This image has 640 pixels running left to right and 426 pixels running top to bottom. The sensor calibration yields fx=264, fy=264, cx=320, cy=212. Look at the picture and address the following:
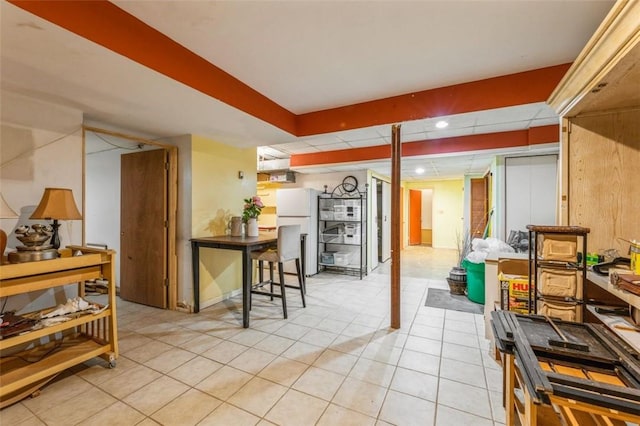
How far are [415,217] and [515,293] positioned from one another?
7.59 m

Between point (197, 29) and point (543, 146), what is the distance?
4.10m

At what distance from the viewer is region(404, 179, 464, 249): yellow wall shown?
8.19 metres

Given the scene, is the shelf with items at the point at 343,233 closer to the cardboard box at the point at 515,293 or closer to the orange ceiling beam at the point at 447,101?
the orange ceiling beam at the point at 447,101

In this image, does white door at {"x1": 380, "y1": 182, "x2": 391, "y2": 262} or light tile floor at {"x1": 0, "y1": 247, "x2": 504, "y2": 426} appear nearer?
light tile floor at {"x1": 0, "y1": 247, "x2": 504, "y2": 426}

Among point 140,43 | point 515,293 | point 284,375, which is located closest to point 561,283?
point 515,293

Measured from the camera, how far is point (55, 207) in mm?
1991

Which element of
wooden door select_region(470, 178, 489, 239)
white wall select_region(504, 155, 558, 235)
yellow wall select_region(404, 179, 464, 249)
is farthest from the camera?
yellow wall select_region(404, 179, 464, 249)

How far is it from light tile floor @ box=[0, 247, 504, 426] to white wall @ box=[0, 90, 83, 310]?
0.96 metres

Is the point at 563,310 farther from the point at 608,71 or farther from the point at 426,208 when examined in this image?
the point at 426,208

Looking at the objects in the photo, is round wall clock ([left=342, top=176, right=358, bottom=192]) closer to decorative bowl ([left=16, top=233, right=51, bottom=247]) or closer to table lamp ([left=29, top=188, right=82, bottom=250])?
table lamp ([left=29, top=188, right=82, bottom=250])

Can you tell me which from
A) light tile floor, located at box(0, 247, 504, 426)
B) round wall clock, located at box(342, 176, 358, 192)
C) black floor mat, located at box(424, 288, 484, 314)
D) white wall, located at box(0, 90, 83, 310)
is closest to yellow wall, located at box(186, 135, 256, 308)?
light tile floor, located at box(0, 247, 504, 426)

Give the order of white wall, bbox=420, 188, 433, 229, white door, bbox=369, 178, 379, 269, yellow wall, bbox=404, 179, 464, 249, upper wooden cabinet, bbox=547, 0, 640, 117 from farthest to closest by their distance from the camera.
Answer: white wall, bbox=420, 188, 433, 229 → yellow wall, bbox=404, 179, 464, 249 → white door, bbox=369, 178, 379, 269 → upper wooden cabinet, bbox=547, 0, 640, 117

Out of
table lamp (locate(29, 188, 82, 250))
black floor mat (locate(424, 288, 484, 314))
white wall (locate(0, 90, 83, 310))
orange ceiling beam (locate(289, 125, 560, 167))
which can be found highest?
orange ceiling beam (locate(289, 125, 560, 167))

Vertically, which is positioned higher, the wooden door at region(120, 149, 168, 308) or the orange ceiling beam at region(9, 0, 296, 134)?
the orange ceiling beam at region(9, 0, 296, 134)
